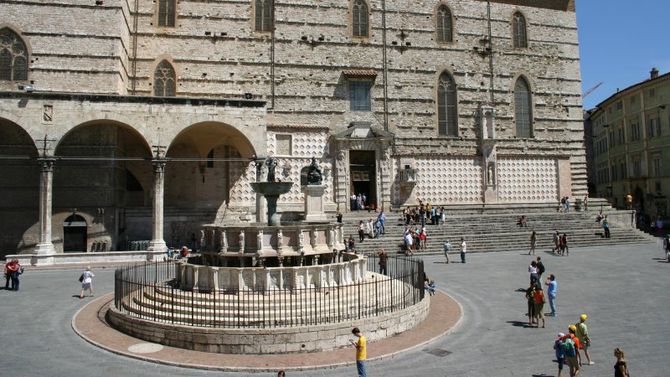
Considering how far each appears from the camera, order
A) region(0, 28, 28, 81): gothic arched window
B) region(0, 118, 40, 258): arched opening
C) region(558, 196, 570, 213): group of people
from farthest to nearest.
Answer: region(558, 196, 570, 213): group of people → region(0, 28, 28, 81): gothic arched window → region(0, 118, 40, 258): arched opening

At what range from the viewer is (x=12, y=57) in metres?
24.0

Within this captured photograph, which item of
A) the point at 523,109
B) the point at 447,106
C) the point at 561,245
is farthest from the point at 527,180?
the point at 561,245

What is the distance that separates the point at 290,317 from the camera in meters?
10.0

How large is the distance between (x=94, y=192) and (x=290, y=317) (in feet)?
59.6

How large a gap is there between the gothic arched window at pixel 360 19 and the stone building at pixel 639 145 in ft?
79.3

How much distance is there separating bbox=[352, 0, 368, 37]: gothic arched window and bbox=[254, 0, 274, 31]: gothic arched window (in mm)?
5510

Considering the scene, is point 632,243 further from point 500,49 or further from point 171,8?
point 171,8

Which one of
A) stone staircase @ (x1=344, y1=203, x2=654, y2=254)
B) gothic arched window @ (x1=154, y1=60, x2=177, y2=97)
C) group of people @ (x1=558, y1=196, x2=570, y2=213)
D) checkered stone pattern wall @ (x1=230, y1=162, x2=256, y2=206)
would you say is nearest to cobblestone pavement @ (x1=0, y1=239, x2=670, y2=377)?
stone staircase @ (x1=344, y1=203, x2=654, y2=254)

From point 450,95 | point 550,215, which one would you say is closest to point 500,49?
point 450,95

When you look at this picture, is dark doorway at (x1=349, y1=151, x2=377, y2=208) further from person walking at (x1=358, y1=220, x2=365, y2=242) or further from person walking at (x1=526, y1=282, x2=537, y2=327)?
person walking at (x1=526, y1=282, x2=537, y2=327)

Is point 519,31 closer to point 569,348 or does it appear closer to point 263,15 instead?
point 263,15

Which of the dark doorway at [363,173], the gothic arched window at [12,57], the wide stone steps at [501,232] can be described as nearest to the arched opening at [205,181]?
the dark doorway at [363,173]

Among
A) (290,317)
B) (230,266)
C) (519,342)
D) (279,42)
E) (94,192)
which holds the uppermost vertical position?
(279,42)

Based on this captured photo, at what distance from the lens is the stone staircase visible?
83.2ft
